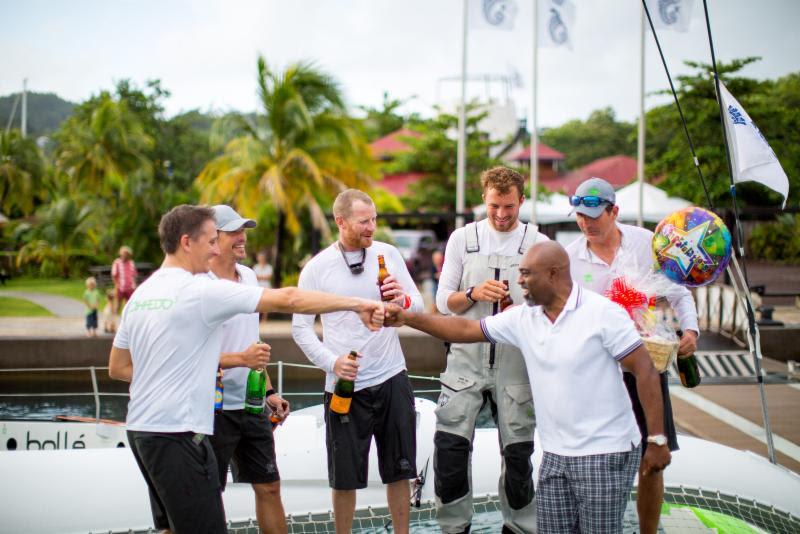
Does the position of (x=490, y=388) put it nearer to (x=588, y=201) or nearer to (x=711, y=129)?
(x=588, y=201)

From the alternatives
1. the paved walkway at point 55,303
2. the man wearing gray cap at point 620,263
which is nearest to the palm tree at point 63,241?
the paved walkway at point 55,303

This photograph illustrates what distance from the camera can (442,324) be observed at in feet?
12.2

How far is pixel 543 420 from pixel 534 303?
512mm

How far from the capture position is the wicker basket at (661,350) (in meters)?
3.83

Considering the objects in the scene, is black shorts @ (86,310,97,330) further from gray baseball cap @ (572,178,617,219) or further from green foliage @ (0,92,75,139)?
green foliage @ (0,92,75,139)

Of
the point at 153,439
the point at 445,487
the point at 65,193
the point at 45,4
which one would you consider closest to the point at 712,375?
the point at 445,487

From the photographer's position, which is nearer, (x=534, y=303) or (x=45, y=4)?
(x=534, y=303)

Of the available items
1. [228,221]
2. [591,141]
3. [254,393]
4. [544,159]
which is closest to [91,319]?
[228,221]

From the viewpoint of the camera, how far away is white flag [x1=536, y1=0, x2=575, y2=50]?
19359mm

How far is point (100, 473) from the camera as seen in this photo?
5000 mm

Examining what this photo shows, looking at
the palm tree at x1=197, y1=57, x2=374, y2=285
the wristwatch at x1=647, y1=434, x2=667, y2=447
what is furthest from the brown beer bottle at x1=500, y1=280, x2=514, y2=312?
the palm tree at x1=197, y1=57, x2=374, y2=285

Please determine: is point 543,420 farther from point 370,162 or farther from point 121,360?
point 370,162

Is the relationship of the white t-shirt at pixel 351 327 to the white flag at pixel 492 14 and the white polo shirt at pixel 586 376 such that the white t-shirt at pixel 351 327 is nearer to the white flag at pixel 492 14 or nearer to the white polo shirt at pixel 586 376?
the white polo shirt at pixel 586 376

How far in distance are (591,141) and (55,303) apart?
56.2 m
